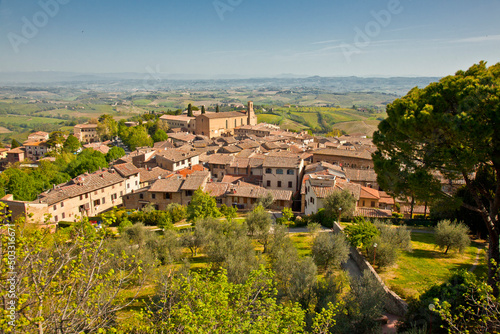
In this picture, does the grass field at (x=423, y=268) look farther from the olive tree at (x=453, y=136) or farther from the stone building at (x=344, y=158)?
the stone building at (x=344, y=158)

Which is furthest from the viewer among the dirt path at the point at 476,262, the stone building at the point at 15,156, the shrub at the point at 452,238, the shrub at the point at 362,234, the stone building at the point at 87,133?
the stone building at the point at 87,133

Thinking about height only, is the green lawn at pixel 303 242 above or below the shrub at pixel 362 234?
below

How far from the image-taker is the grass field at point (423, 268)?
1630 cm

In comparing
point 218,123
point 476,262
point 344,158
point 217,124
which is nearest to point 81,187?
point 344,158

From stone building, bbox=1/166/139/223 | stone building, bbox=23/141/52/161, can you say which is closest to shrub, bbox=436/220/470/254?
stone building, bbox=1/166/139/223

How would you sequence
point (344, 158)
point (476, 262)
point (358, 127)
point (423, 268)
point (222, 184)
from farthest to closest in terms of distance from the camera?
point (358, 127), point (344, 158), point (222, 184), point (476, 262), point (423, 268)

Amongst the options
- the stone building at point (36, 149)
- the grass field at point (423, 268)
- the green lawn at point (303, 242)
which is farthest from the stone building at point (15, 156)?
the grass field at point (423, 268)

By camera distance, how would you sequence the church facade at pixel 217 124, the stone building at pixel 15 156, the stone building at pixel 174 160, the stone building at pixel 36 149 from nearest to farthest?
the stone building at pixel 174 160 → the stone building at pixel 15 156 → the stone building at pixel 36 149 → the church facade at pixel 217 124

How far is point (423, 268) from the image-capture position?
18.4 meters

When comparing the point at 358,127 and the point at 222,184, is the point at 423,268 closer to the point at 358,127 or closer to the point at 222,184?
the point at 222,184

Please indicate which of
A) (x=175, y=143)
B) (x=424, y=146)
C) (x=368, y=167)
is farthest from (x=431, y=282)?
(x=175, y=143)

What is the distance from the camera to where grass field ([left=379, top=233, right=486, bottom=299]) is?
1630cm

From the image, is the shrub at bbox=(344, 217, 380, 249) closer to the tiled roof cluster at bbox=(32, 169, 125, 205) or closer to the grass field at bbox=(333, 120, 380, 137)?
the tiled roof cluster at bbox=(32, 169, 125, 205)

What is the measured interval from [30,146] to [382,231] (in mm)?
92986
